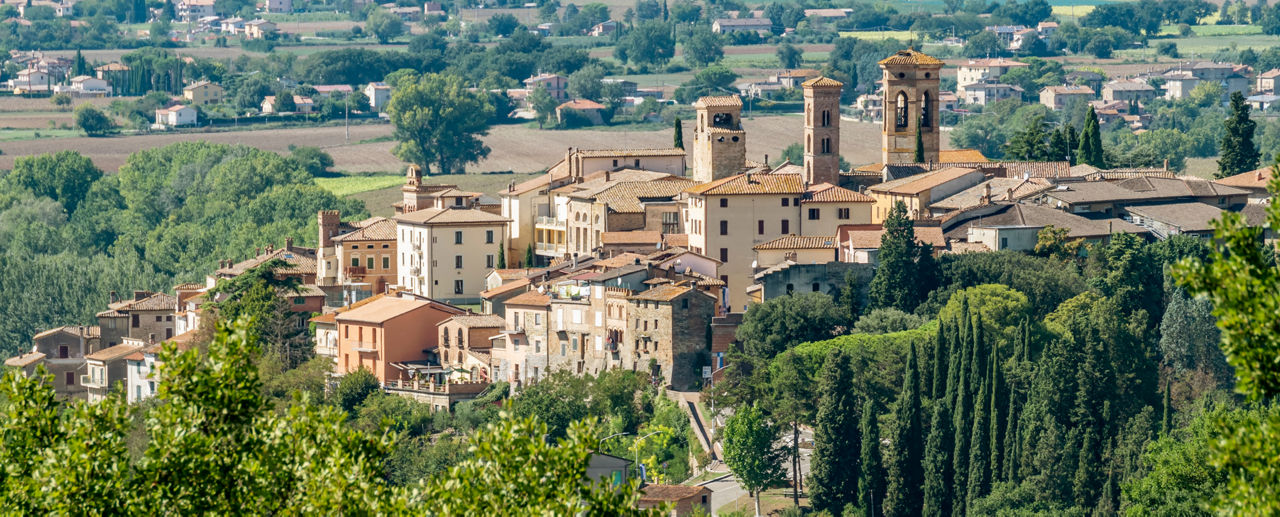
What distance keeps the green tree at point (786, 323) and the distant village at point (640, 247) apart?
3.13 ft

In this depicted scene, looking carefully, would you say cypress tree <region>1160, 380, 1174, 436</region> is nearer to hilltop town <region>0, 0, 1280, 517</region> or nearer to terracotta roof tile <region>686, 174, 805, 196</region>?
hilltop town <region>0, 0, 1280, 517</region>

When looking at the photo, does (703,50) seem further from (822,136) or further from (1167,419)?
(1167,419)

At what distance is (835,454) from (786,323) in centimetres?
581

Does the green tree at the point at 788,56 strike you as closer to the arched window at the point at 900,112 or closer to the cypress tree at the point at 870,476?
the arched window at the point at 900,112

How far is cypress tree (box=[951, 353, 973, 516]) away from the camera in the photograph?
171ft

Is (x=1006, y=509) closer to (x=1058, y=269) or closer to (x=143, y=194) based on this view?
(x=1058, y=269)

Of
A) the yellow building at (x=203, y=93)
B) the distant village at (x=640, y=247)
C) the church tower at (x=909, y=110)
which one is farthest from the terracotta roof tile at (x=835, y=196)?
the yellow building at (x=203, y=93)

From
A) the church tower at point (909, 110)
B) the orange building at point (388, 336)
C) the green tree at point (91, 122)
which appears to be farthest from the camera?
the green tree at point (91, 122)

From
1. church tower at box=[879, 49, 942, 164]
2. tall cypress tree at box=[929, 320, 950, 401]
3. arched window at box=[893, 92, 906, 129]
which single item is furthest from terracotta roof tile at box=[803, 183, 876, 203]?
tall cypress tree at box=[929, 320, 950, 401]

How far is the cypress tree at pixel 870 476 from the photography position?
52406mm

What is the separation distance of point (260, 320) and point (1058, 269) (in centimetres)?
2034

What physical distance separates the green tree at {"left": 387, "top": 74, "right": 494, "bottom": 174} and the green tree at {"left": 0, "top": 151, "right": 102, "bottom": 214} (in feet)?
51.4

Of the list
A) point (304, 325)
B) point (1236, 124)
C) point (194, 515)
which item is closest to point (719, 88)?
point (1236, 124)

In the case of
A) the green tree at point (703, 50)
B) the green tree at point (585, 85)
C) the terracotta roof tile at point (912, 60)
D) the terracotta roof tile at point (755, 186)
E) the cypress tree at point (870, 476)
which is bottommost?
the cypress tree at point (870, 476)
